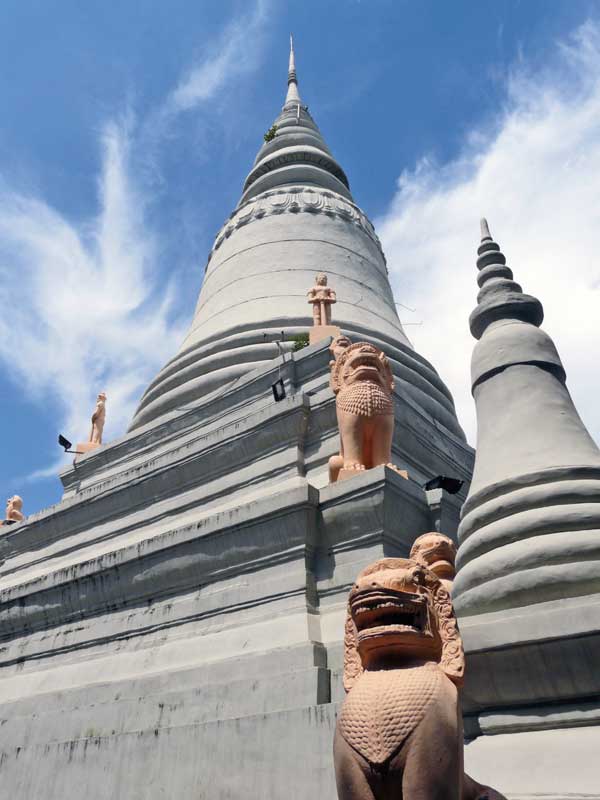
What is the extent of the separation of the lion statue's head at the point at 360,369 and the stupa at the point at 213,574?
2.92 ft

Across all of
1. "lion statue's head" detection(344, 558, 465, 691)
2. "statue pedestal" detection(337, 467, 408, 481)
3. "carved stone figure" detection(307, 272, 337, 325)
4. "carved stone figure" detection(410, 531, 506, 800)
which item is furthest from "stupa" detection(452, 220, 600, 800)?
"carved stone figure" detection(307, 272, 337, 325)

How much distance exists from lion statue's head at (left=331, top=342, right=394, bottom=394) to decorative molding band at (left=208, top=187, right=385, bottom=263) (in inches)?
403

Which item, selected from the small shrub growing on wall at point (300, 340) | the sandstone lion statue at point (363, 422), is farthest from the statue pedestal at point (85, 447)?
the sandstone lion statue at point (363, 422)

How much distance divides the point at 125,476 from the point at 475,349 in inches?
278

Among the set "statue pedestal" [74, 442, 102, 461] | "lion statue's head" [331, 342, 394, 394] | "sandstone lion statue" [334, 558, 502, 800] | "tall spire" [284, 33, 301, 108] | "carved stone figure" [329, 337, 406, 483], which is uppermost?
"tall spire" [284, 33, 301, 108]

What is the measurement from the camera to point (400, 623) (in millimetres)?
3000

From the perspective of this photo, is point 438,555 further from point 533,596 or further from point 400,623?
point 400,623

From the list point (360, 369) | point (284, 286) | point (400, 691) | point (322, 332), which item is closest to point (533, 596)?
point (400, 691)

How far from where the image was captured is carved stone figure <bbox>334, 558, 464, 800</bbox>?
2650 mm

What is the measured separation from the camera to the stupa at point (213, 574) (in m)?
5.67

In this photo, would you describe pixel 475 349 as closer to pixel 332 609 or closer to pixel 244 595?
pixel 332 609

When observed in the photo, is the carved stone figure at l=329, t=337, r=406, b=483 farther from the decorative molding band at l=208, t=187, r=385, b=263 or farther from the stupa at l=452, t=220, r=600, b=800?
the decorative molding band at l=208, t=187, r=385, b=263

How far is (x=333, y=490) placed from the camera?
276 inches

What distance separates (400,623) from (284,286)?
40.8ft
